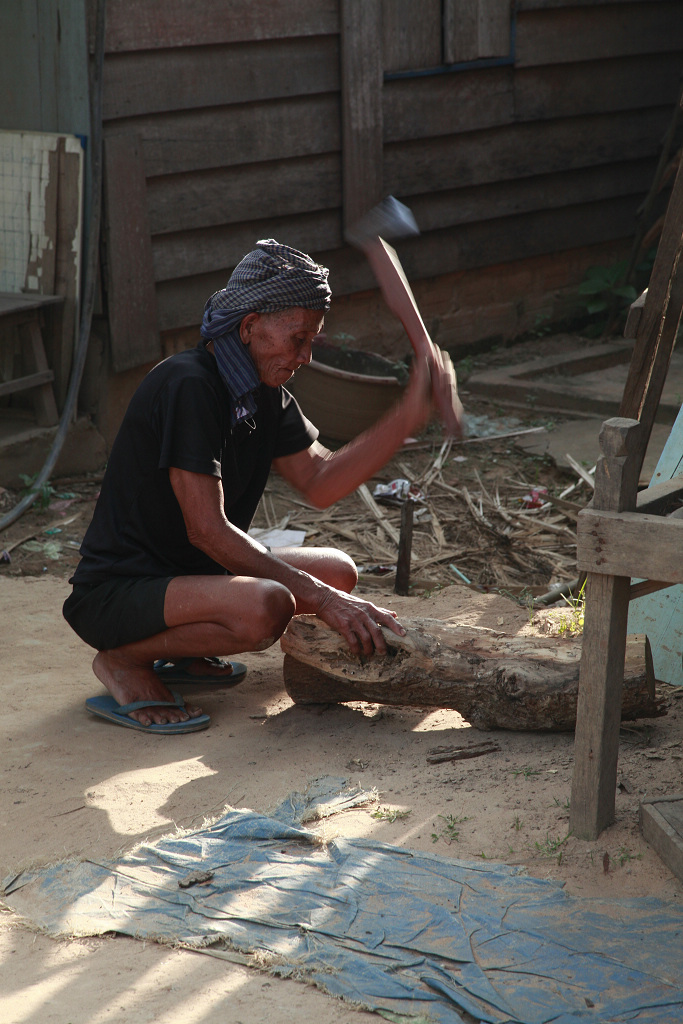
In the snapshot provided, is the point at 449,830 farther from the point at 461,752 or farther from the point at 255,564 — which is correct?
the point at 255,564

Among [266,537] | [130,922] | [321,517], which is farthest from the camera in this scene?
[321,517]

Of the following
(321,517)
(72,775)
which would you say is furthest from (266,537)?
(72,775)

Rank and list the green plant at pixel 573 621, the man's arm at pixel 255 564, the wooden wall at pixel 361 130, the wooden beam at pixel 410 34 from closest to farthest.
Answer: the man's arm at pixel 255 564
the green plant at pixel 573 621
the wooden wall at pixel 361 130
the wooden beam at pixel 410 34

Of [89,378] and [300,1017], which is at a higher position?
[89,378]

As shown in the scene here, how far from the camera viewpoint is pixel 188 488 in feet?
9.61

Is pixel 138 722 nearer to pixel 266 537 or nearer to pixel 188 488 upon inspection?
pixel 188 488

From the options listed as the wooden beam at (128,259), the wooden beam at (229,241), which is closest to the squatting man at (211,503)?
the wooden beam at (128,259)

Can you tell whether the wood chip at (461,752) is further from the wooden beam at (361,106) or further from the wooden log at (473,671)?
the wooden beam at (361,106)

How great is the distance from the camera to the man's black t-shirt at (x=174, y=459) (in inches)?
115

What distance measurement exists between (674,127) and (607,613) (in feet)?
20.5

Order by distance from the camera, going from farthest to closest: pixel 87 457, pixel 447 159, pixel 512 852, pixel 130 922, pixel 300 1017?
pixel 447 159
pixel 87 457
pixel 512 852
pixel 130 922
pixel 300 1017

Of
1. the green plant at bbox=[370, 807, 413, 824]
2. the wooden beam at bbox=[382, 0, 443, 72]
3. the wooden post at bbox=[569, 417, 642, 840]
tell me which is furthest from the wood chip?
the wooden beam at bbox=[382, 0, 443, 72]

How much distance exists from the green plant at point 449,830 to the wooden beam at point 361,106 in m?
4.59

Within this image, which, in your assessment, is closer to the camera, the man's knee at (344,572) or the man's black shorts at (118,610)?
the man's black shorts at (118,610)
